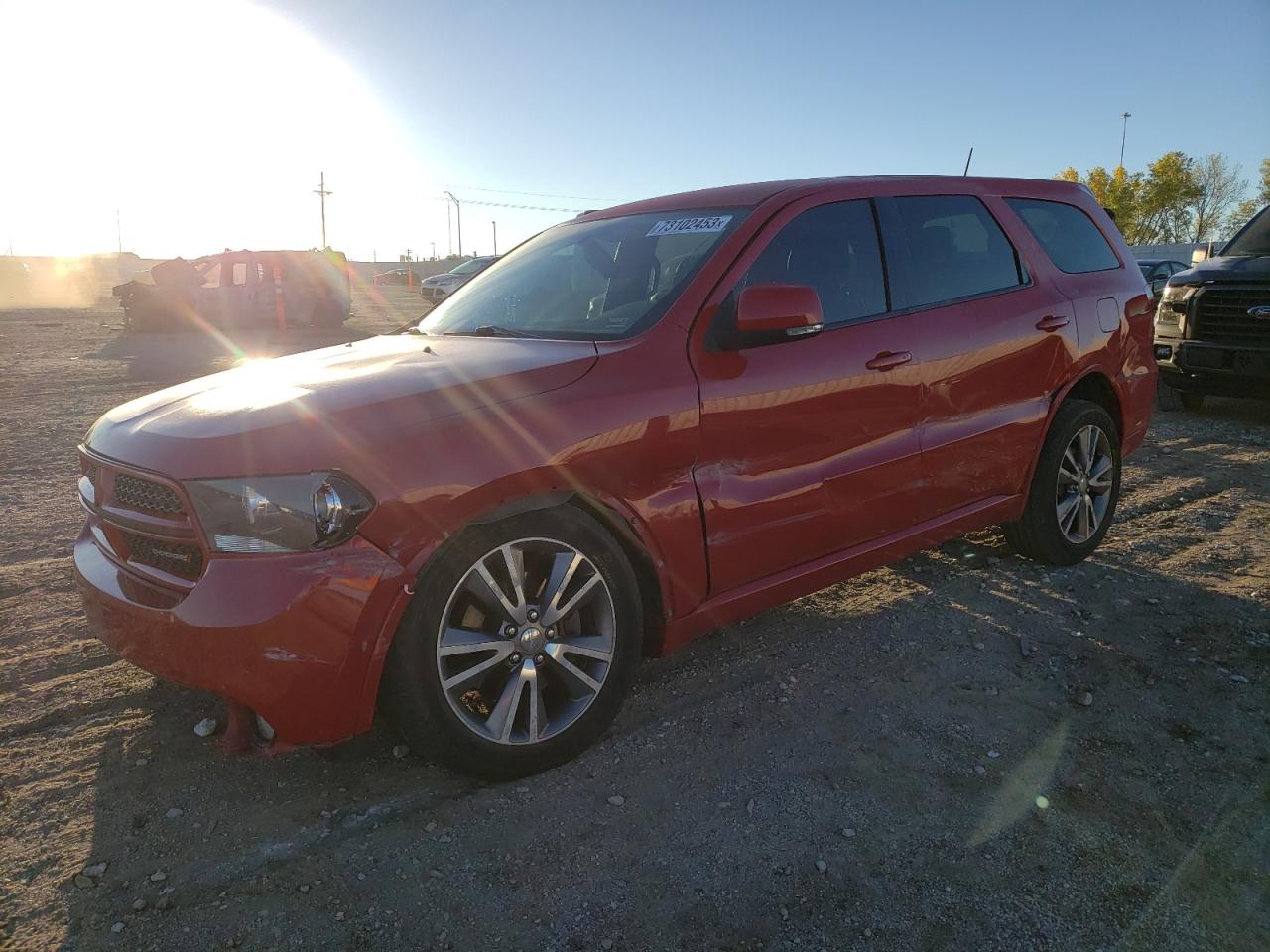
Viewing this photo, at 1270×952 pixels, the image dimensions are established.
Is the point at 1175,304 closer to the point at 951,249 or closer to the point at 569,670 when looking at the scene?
the point at 951,249

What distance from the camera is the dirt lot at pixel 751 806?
2129 mm

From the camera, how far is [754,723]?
9.92 feet

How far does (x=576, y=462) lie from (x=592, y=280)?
1.15m

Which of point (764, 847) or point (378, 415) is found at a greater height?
point (378, 415)

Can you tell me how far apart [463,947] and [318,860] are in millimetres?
544

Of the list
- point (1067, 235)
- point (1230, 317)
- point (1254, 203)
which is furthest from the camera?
point (1254, 203)

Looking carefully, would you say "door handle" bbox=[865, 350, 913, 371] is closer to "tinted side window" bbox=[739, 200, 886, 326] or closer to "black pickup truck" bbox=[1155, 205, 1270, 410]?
"tinted side window" bbox=[739, 200, 886, 326]

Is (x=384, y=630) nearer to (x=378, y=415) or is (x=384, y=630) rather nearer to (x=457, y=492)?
(x=457, y=492)

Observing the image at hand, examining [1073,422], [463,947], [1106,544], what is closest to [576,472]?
[463,947]

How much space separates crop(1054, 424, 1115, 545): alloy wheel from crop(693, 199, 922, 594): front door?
4.16 feet

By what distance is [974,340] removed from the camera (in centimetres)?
377

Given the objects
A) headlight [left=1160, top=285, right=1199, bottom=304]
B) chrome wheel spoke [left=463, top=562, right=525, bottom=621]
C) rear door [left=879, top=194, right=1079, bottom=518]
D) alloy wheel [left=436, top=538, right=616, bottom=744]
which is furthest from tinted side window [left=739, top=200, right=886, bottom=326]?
headlight [left=1160, top=285, right=1199, bottom=304]

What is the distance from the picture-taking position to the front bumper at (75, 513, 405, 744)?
224 centimetres

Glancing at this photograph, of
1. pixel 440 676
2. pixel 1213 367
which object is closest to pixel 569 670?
pixel 440 676
